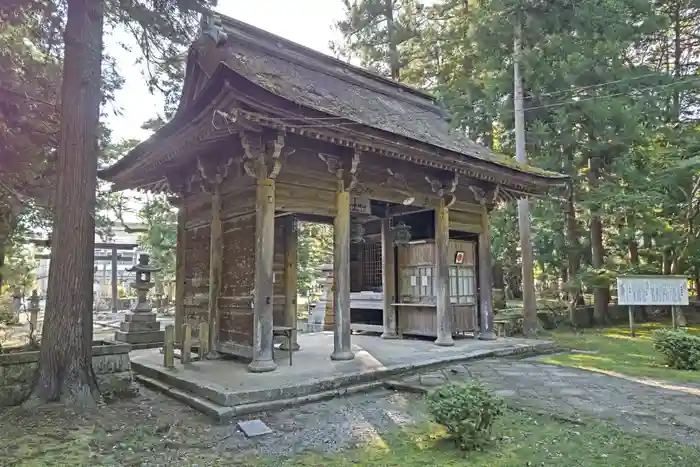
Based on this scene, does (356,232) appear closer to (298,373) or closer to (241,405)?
(298,373)

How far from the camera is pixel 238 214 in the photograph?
746cm

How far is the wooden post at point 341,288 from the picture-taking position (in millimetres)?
7266

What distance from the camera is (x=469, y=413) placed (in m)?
3.93

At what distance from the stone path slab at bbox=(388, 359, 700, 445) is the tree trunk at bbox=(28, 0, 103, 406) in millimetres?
4134

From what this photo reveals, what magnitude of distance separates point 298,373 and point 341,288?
157 cm

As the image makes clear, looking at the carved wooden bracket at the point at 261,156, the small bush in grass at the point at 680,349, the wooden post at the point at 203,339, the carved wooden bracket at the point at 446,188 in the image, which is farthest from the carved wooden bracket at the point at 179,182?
the small bush in grass at the point at 680,349

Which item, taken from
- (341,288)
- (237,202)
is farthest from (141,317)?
(341,288)

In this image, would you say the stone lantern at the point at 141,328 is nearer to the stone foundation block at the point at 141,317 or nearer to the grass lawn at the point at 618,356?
the stone foundation block at the point at 141,317

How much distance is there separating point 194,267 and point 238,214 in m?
2.07

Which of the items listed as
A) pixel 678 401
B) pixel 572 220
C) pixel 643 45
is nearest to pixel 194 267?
pixel 678 401

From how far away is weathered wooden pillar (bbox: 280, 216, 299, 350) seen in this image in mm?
8534

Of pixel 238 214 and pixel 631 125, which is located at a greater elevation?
pixel 631 125

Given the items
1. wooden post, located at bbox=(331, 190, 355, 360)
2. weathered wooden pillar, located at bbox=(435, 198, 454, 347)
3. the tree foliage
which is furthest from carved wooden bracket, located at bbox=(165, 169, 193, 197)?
the tree foliage

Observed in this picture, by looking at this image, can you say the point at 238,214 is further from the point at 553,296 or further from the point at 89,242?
the point at 553,296
